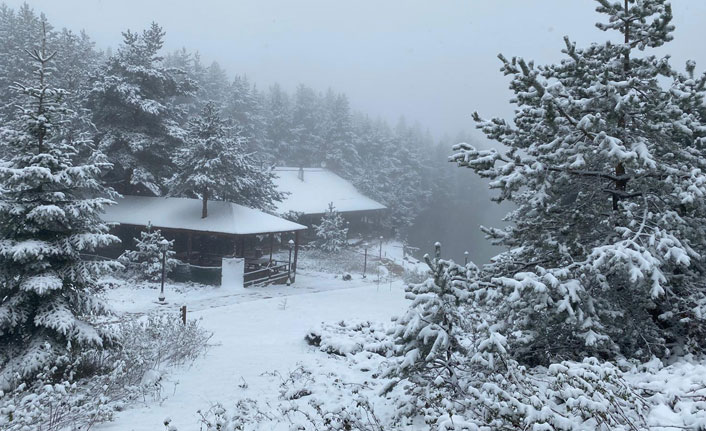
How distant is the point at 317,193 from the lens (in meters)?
45.2

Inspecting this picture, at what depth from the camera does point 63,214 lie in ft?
27.1

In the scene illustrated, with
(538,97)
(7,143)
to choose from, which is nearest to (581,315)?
(538,97)

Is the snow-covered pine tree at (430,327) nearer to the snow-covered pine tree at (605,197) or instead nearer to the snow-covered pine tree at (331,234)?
the snow-covered pine tree at (605,197)

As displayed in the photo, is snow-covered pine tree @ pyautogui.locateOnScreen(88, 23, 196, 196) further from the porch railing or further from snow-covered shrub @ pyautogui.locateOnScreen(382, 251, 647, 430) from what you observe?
snow-covered shrub @ pyautogui.locateOnScreen(382, 251, 647, 430)

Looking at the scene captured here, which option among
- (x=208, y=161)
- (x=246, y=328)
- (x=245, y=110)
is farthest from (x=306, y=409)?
(x=245, y=110)

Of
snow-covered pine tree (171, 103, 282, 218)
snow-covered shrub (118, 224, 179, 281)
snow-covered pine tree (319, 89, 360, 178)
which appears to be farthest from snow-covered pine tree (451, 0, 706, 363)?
snow-covered pine tree (319, 89, 360, 178)

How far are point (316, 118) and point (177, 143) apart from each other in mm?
38028

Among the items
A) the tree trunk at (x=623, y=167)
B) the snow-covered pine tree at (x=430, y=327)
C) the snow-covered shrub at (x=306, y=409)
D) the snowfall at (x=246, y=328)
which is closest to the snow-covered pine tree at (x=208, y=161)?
the snowfall at (x=246, y=328)

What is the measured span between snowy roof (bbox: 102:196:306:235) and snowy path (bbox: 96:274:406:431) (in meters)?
3.42

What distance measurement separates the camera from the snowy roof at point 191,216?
920 inches

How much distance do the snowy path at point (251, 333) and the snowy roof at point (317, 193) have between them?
1558 centimetres

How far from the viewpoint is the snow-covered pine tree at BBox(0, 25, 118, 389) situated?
8047 millimetres

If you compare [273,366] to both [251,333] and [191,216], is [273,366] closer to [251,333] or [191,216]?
[251,333]

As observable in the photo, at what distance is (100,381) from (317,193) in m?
37.6
